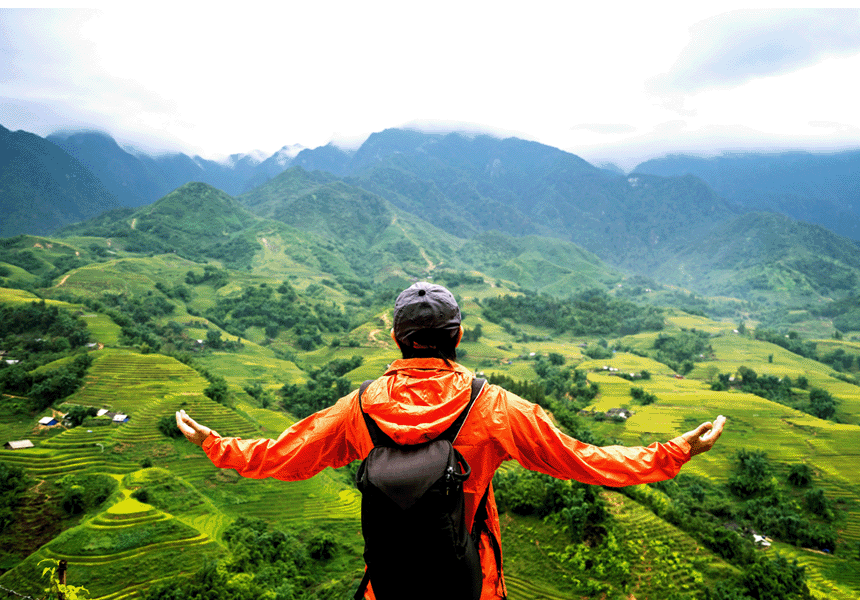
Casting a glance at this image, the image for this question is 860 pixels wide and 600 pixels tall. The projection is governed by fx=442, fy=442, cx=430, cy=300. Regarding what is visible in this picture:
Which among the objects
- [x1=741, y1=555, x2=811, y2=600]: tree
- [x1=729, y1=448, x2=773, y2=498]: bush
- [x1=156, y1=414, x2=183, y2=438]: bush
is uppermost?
[x1=741, y1=555, x2=811, y2=600]: tree

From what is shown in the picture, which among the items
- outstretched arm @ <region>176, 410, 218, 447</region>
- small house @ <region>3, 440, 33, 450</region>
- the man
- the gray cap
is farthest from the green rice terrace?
the gray cap

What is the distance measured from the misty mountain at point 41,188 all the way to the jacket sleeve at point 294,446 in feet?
497

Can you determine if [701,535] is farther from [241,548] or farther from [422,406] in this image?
[422,406]

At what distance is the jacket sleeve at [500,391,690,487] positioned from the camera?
6.47 ft

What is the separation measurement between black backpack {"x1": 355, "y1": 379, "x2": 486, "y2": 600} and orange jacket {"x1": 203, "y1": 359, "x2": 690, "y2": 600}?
12 cm

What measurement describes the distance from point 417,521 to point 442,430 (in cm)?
36

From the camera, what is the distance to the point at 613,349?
64062mm

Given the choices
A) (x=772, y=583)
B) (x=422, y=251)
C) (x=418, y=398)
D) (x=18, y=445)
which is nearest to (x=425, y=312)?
(x=418, y=398)

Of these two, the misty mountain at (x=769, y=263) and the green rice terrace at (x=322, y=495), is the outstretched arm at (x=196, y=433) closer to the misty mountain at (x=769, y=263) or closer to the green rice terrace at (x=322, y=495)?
the green rice terrace at (x=322, y=495)

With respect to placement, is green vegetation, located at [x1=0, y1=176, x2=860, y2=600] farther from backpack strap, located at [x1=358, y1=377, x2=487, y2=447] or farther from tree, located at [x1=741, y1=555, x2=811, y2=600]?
backpack strap, located at [x1=358, y1=377, x2=487, y2=447]

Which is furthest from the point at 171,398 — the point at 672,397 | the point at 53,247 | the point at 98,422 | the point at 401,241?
the point at 401,241

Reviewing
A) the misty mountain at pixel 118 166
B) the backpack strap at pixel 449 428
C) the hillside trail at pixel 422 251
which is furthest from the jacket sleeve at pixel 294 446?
the misty mountain at pixel 118 166

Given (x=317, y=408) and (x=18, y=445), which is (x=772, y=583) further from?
(x=317, y=408)

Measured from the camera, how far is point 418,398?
198cm
